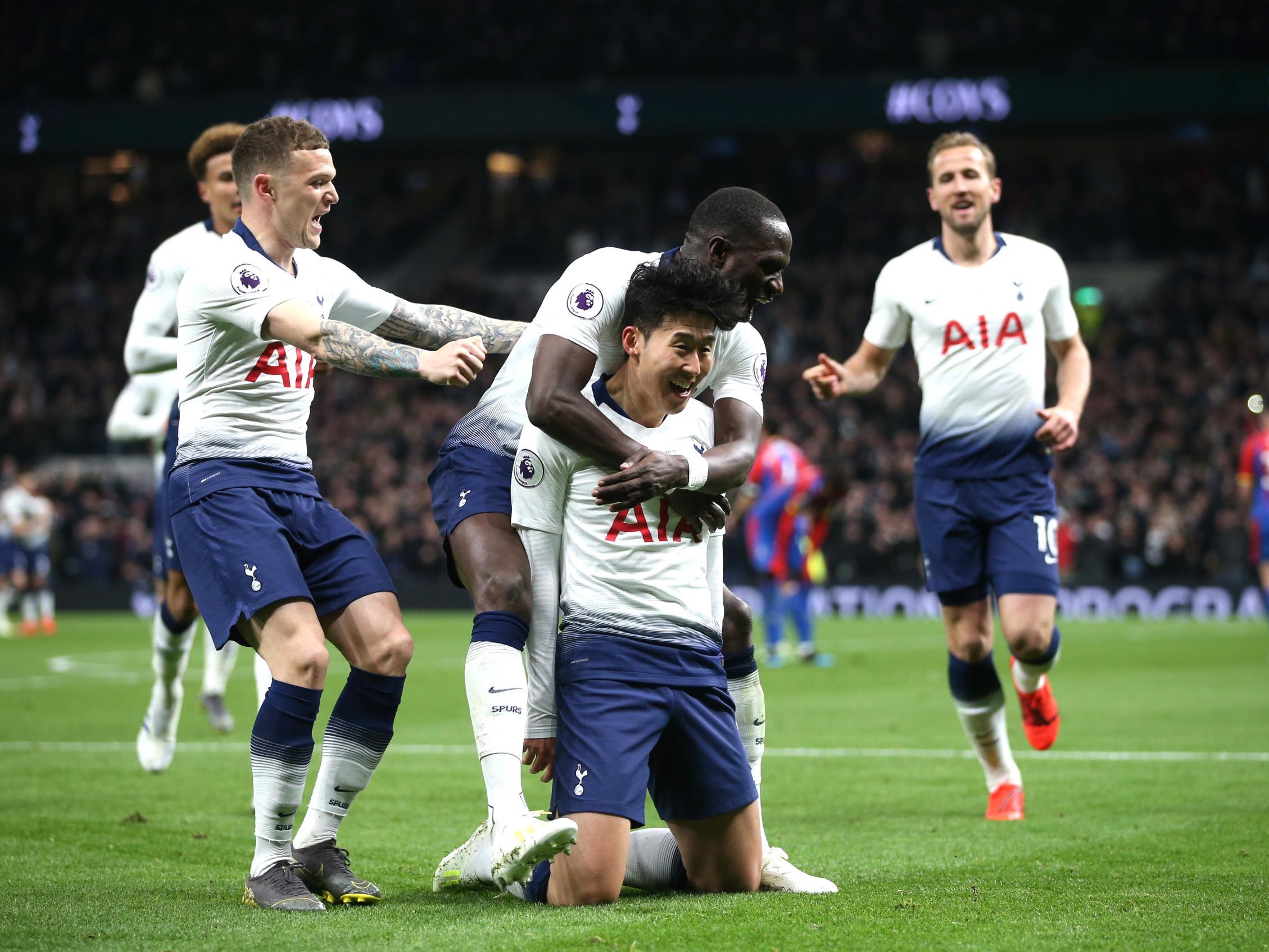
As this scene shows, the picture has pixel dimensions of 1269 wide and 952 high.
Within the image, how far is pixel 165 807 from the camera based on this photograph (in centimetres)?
683

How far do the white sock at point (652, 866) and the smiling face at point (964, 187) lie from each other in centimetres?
329

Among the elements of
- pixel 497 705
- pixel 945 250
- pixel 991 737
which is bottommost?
pixel 991 737

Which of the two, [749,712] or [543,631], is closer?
[543,631]

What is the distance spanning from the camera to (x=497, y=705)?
4570 mm

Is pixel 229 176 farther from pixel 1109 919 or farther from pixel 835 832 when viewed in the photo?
pixel 1109 919

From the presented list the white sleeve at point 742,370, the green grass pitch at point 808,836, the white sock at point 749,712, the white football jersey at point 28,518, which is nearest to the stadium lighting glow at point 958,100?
the white football jersey at point 28,518

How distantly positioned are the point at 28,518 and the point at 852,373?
759 inches

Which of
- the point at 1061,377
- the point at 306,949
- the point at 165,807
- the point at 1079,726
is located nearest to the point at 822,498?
the point at 1079,726

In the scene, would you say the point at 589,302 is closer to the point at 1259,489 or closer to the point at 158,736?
the point at 158,736

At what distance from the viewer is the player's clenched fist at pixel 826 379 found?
261 inches

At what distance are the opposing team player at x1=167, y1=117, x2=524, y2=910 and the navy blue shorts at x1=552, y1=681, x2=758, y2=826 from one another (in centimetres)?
68

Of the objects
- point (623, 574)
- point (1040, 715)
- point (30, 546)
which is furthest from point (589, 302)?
point (30, 546)

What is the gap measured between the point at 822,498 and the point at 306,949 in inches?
527

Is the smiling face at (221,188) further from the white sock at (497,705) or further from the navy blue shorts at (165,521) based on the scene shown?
the white sock at (497,705)
